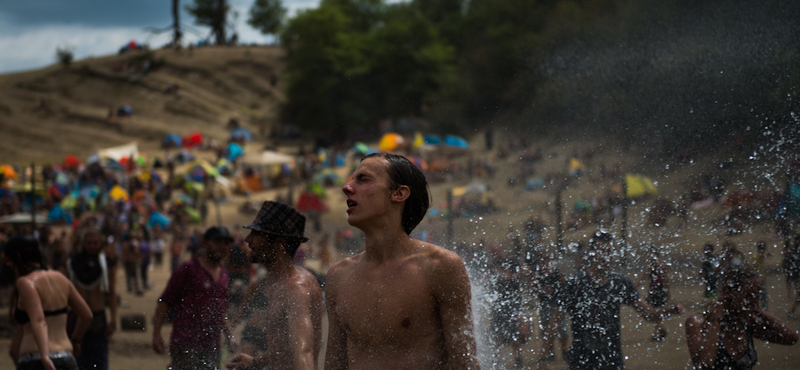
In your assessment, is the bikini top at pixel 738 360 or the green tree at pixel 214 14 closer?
the bikini top at pixel 738 360

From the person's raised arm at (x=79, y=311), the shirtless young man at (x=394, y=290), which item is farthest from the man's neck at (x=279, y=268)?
the person's raised arm at (x=79, y=311)

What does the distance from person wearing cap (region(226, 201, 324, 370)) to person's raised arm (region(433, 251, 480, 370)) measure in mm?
977

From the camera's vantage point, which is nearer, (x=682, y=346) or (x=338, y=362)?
(x=338, y=362)

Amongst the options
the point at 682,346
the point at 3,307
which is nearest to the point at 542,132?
the point at 3,307

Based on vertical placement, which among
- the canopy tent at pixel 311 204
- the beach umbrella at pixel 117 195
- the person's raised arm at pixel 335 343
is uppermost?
the beach umbrella at pixel 117 195

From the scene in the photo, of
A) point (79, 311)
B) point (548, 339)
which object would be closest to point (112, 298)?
point (79, 311)

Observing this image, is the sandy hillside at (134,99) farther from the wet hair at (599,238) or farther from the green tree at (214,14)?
the wet hair at (599,238)

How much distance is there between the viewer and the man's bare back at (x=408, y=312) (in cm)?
207

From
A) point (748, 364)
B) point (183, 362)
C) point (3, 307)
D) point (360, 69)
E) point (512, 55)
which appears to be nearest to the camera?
point (748, 364)

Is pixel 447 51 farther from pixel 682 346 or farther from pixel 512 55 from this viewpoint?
pixel 682 346

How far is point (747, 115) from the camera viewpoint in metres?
9.17

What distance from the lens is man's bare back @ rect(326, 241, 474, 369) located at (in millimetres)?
2074

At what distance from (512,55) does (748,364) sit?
30.0 m

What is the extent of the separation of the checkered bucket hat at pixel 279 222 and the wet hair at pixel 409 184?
42.3 inches
